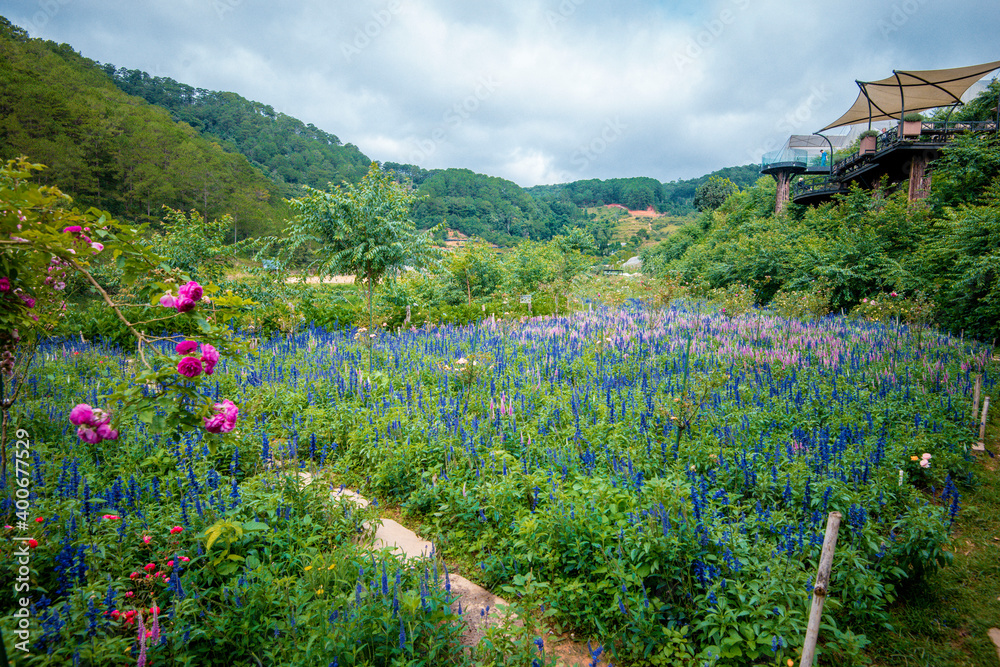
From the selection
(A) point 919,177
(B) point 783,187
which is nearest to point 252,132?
(B) point 783,187

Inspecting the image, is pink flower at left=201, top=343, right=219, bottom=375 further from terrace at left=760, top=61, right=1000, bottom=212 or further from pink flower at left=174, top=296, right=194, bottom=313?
terrace at left=760, top=61, right=1000, bottom=212

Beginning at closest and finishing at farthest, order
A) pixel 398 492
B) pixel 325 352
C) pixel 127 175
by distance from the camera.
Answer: pixel 398 492, pixel 325 352, pixel 127 175

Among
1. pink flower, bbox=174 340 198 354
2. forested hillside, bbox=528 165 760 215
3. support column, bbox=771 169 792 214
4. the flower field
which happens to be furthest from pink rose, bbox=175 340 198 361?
forested hillside, bbox=528 165 760 215

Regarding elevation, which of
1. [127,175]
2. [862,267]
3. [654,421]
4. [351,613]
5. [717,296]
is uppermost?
[127,175]

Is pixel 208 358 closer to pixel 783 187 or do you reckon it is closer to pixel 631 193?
pixel 783 187

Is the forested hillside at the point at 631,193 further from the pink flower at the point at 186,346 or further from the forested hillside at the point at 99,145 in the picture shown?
the pink flower at the point at 186,346

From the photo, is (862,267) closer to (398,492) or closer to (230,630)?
(398,492)

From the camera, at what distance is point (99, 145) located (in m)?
32.5

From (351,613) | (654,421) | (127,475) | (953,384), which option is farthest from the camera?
(953,384)

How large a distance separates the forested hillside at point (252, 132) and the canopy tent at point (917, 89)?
201 feet

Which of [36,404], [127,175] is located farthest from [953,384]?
[127,175]

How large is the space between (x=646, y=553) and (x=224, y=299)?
2885mm

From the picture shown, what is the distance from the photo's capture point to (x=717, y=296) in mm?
16250

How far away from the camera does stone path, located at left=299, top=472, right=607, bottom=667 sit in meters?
2.73
